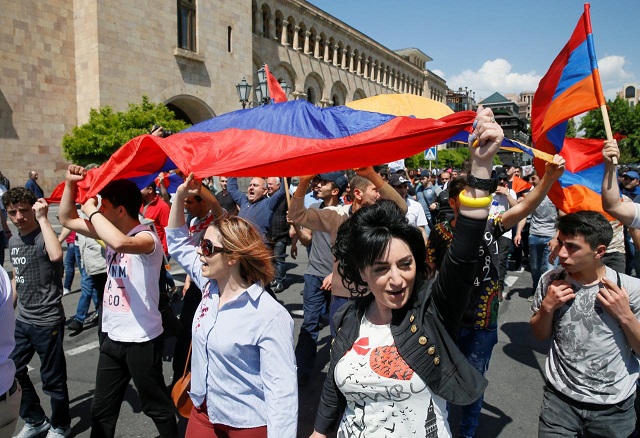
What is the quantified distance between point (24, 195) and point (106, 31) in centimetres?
1853

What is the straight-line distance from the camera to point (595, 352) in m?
2.35

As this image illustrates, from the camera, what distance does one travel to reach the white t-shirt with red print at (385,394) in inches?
68.3

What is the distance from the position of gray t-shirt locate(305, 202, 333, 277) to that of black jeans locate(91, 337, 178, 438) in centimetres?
202

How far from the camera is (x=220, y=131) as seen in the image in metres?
3.18

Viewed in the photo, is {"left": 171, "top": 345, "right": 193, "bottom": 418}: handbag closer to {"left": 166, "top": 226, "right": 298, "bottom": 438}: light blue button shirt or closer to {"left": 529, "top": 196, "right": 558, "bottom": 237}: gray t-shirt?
{"left": 166, "top": 226, "right": 298, "bottom": 438}: light blue button shirt

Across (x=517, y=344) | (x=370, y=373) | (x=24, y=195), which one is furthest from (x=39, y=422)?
(x=517, y=344)

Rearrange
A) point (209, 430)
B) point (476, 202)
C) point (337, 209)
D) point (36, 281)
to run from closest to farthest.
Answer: point (476, 202)
point (209, 430)
point (36, 281)
point (337, 209)

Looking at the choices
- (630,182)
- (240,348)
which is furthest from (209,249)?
(630,182)

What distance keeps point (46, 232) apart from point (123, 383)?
1325 mm

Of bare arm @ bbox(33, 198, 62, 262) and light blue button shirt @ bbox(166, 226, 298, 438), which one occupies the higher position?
bare arm @ bbox(33, 198, 62, 262)

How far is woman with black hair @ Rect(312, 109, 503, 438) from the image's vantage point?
1.64 m

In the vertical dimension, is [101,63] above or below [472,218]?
above

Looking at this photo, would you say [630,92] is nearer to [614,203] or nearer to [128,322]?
[614,203]

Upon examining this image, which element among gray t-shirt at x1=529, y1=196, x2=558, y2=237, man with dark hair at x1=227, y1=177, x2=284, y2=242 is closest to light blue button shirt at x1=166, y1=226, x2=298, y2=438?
man with dark hair at x1=227, y1=177, x2=284, y2=242
